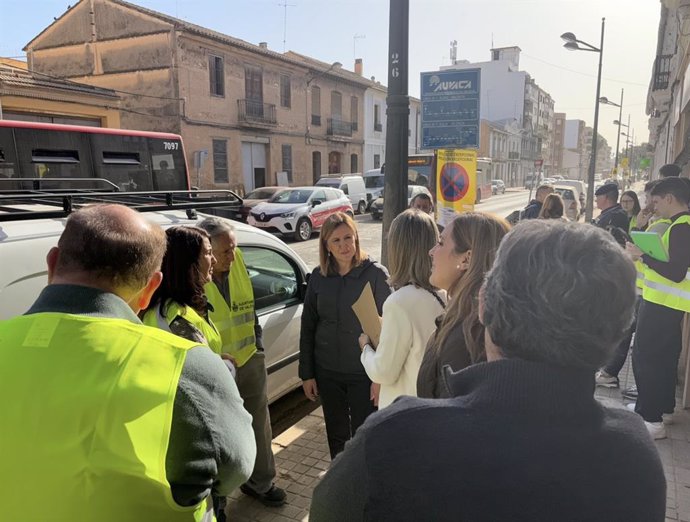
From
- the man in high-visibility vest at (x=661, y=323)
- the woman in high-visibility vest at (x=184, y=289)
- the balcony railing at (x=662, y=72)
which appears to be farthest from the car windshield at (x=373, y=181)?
the woman in high-visibility vest at (x=184, y=289)

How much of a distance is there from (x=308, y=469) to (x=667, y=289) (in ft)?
9.31

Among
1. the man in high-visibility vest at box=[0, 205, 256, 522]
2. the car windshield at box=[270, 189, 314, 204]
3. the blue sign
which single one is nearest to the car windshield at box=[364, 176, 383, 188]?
the car windshield at box=[270, 189, 314, 204]

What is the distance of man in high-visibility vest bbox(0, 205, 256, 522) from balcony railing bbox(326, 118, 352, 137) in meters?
32.9

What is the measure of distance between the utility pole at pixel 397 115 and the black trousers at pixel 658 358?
80.0 inches

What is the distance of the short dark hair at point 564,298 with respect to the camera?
0.99 m

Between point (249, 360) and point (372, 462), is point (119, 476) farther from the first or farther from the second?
point (249, 360)

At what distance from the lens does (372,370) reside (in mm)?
2348

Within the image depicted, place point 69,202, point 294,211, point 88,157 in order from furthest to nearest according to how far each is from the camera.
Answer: point 294,211 < point 88,157 < point 69,202

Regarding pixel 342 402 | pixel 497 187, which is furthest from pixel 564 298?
pixel 497 187

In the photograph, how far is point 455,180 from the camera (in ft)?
19.4

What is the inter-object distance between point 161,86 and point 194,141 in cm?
272

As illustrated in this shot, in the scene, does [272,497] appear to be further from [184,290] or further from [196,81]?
[196,81]

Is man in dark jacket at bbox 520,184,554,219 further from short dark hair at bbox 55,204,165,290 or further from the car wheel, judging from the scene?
the car wheel

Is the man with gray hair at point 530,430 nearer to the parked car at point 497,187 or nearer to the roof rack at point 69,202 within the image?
the roof rack at point 69,202
